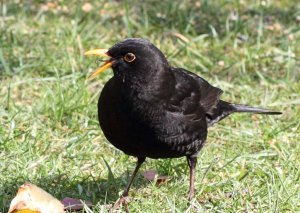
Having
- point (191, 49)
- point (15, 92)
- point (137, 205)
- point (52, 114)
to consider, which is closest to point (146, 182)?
point (137, 205)

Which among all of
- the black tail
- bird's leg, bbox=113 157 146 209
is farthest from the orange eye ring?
the black tail

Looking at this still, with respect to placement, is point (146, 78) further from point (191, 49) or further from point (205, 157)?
point (191, 49)

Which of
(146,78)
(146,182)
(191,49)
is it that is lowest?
(146,182)

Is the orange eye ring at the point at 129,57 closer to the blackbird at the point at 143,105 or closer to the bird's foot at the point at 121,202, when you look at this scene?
the blackbird at the point at 143,105

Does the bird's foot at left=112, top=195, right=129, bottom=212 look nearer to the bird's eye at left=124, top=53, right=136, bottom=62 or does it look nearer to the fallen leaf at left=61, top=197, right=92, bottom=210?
the fallen leaf at left=61, top=197, right=92, bottom=210

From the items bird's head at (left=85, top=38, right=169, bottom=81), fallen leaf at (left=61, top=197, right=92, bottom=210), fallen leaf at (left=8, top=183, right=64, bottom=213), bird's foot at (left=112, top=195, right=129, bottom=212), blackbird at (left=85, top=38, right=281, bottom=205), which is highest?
bird's head at (left=85, top=38, right=169, bottom=81)

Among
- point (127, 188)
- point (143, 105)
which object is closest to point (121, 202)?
point (127, 188)
